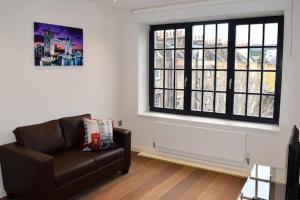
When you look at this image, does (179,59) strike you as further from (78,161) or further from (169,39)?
(78,161)

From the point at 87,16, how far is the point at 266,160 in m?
3.33

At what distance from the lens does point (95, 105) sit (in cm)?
452

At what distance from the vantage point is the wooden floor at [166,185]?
11.0 feet

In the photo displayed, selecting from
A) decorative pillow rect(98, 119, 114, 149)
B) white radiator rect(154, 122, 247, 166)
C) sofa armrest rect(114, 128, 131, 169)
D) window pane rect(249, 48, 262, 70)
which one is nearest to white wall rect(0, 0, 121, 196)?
decorative pillow rect(98, 119, 114, 149)

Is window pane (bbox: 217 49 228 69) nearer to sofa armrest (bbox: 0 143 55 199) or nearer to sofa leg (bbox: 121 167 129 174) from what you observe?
sofa leg (bbox: 121 167 129 174)

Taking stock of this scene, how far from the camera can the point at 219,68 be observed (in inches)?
172

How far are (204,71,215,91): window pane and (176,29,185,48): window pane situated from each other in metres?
0.64

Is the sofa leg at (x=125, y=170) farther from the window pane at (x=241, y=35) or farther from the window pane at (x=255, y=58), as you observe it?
the window pane at (x=241, y=35)

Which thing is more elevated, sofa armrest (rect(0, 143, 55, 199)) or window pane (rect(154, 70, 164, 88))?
window pane (rect(154, 70, 164, 88))

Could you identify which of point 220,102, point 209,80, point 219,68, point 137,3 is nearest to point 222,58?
point 219,68

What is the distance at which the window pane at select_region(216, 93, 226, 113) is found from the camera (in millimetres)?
4387

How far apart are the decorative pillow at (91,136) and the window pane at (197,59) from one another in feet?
6.21

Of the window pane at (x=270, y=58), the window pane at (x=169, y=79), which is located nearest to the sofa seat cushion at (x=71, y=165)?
the window pane at (x=169, y=79)

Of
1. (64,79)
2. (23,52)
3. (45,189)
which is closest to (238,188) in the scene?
(45,189)
